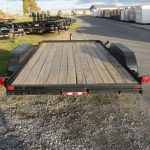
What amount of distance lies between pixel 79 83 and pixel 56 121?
0.99 metres

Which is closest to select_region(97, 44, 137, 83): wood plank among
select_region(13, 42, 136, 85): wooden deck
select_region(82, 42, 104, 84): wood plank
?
select_region(13, 42, 136, 85): wooden deck

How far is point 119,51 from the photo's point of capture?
7.11 meters

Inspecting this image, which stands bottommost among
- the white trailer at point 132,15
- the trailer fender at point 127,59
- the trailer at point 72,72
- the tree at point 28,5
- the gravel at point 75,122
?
the gravel at point 75,122

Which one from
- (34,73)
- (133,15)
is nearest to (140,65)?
(34,73)

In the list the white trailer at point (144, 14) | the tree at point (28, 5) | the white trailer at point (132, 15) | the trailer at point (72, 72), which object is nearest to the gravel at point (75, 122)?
the trailer at point (72, 72)

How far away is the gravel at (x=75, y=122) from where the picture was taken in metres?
4.73

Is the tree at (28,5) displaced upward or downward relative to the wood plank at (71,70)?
upward

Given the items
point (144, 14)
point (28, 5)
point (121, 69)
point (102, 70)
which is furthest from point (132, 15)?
point (28, 5)

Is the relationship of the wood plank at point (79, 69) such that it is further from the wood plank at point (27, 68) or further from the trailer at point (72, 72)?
the wood plank at point (27, 68)

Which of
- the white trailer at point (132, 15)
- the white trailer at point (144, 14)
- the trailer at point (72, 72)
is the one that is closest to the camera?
the trailer at point (72, 72)

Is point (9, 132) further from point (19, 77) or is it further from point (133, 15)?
point (133, 15)

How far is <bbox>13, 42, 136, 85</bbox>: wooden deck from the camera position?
211 inches

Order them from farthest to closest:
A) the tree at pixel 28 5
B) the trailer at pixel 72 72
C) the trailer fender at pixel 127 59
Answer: the tree at pixel 28 5, the trailer fender at pixel 127 59, the trailer at pixel 72 72

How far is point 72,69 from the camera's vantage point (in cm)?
620
